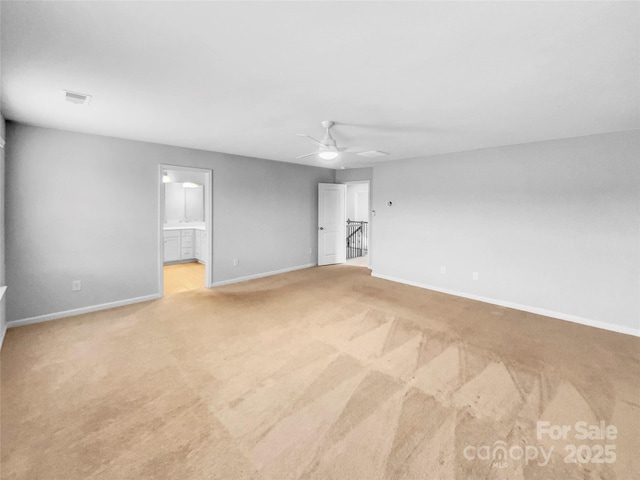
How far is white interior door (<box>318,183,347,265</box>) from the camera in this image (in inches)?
286

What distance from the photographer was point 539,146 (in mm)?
4148

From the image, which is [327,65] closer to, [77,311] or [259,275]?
[77,311]

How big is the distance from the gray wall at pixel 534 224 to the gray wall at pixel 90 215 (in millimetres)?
3498

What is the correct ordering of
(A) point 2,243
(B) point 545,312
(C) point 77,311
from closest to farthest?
(A) point 2,243 → (C) point 77,311 → (B) point 545,312

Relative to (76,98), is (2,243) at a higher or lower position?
lower

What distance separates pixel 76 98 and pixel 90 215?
190cm

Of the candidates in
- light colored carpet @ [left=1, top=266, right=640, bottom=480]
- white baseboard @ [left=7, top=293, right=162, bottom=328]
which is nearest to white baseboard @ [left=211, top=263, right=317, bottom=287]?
white baseboard @ [left=7, top=293, right=162, bottom=328]

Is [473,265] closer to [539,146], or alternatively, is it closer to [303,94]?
[539,146]

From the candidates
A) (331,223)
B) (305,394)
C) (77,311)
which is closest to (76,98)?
(77,311)

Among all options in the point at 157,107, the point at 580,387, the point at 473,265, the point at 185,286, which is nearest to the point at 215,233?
the point at 185,286

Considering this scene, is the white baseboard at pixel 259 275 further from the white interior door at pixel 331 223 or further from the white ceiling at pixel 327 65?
the white ceiling at pixel 327 65

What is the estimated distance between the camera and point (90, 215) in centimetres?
401

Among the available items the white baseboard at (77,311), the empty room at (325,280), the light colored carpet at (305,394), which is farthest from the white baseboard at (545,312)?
the white baseboard at (77,311)

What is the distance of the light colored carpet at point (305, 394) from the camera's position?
1.72 meters
